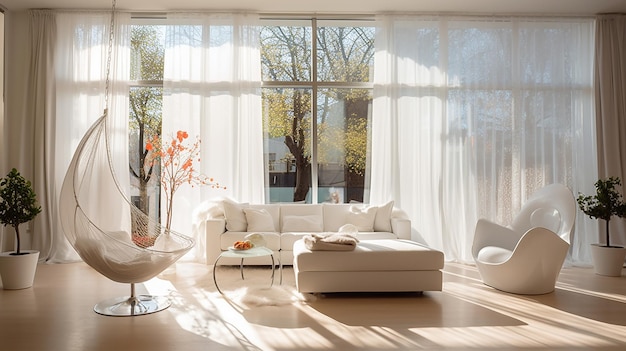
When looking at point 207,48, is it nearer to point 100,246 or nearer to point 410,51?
point 410,51

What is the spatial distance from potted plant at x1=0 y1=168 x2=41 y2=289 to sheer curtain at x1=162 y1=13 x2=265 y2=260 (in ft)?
5.63

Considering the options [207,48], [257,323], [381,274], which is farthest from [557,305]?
[207,48]

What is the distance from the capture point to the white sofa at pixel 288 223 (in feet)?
16.3

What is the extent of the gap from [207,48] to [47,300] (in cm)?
336

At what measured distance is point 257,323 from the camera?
3.12 meters

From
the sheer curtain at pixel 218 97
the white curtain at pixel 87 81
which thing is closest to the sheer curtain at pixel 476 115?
the sheer curtain at pixel 218 97

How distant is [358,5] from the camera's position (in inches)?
217

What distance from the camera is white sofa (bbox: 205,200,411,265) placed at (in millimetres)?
4961

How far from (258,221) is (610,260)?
3.77m

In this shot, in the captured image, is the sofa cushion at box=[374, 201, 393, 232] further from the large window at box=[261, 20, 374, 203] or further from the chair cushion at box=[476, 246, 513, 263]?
the chair cushion at box=[476, 246, 513, 263]

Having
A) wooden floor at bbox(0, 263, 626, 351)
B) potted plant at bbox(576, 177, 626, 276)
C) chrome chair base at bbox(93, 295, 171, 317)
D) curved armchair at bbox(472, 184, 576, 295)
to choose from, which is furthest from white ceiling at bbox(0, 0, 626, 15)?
chrome chair base at bbox(93, 295, 171, 317)

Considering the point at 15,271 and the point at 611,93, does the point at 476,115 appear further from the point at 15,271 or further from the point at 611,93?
the point at 15,271

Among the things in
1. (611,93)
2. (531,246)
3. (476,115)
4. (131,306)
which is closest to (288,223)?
(131,306)

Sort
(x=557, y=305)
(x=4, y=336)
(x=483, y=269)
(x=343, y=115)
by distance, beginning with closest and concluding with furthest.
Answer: (x=4, y=336)
(x=557, y=305)
(x=483, y=269)
(x=343, y=115)
